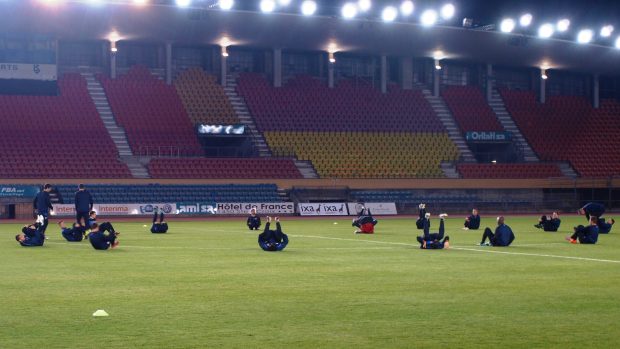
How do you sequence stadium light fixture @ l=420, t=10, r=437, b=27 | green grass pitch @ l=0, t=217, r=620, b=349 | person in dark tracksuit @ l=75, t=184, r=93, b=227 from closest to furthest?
green grass pitch @ l=0, t=217, r=620, b=349
person in dark tracksuit @ l=75, t=184, r=93, b=227
stadium light fixture @ l=420, t=10, r=437, b=27

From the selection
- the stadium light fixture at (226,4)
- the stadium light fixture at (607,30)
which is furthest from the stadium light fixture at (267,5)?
the stadium light fixture at (607,30)

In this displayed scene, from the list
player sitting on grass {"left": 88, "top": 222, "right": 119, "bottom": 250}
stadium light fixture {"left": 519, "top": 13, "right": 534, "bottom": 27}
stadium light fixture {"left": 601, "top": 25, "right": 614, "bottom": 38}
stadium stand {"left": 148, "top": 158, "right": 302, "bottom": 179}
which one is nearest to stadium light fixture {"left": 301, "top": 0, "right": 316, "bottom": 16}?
stadium stand {"left": 148, "top": 158, "right": 302, "bottom": 179}

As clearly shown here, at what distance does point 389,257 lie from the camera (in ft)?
77.9

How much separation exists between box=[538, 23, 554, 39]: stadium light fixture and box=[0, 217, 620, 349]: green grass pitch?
3674cm

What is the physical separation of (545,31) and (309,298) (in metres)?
50.0

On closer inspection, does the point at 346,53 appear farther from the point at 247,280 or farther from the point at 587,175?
the point at 247,280

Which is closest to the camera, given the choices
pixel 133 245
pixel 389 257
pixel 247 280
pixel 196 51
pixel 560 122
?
pixel 247 280

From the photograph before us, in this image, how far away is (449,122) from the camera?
73.9 m

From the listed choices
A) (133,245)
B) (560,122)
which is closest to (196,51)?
(560,122)

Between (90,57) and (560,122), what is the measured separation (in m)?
38.7

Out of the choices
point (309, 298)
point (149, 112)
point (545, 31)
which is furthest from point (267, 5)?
point (309, 298)

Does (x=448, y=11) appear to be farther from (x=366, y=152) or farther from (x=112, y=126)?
(x=112, y=126)

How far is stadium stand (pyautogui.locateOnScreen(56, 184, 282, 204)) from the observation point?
5453 cm

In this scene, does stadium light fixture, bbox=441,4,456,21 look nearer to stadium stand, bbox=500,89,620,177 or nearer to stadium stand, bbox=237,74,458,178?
stadium stand, bbox=237,74,458,178
